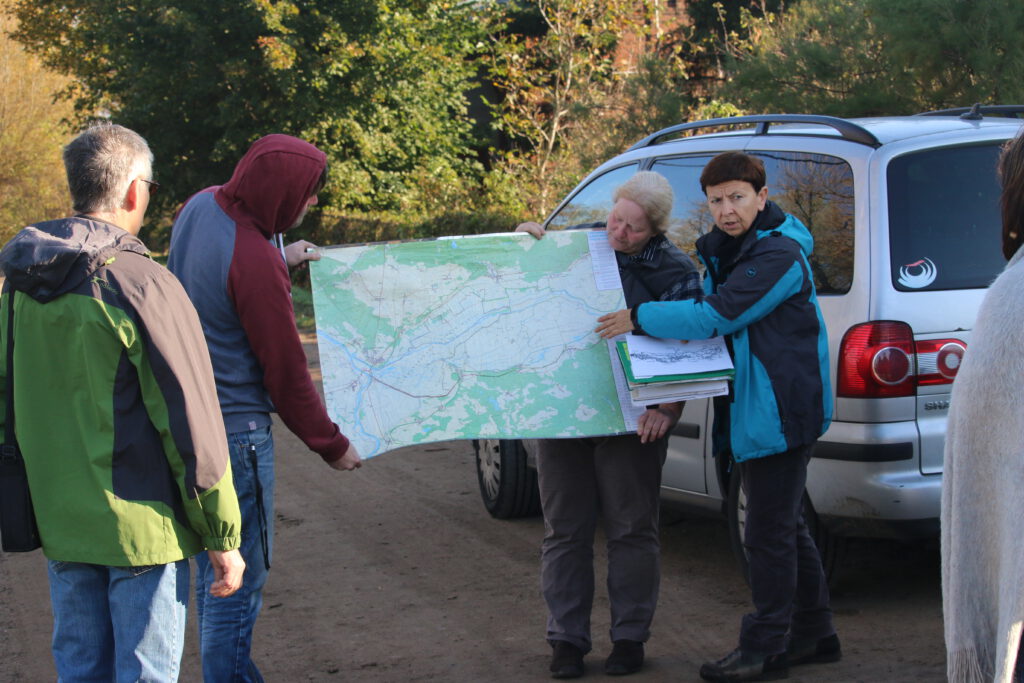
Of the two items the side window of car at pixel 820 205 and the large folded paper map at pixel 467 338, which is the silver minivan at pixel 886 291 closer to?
the side window of car at pixel 820 205

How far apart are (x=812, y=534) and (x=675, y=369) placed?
120 centimetres

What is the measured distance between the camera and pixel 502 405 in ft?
14.3

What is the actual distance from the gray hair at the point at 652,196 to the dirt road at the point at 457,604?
173 centimetres

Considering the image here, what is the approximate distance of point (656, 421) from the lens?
14.1ft

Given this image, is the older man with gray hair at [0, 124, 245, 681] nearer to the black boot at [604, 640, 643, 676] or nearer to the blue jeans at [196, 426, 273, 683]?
the blue jeans at [196, 426, 273, 683]

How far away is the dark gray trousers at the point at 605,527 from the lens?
4445 mm

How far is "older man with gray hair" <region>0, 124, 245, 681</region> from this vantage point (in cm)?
279

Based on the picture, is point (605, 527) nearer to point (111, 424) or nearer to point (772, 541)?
point (772, 541)

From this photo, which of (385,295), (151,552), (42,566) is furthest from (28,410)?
(42,566)

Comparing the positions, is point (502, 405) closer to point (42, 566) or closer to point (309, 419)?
point (309, 419)

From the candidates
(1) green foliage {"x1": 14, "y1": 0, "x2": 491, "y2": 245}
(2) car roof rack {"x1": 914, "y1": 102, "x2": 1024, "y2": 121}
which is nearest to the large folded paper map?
(2) car roof rack {"x1": 914, "y1": 102, "x2": 1024, "y2": 121}

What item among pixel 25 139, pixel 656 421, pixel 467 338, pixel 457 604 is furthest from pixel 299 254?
pixel 25 139

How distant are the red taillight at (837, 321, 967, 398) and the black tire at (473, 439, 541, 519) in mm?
2518

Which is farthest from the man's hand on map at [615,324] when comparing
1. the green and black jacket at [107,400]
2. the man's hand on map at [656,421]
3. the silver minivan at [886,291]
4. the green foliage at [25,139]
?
the green foliage at [25,139]
